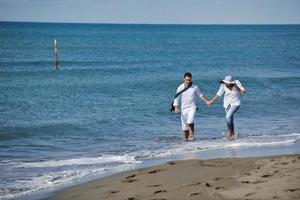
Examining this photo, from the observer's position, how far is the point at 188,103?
48.8 feet

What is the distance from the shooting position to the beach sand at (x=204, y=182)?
26.5ft

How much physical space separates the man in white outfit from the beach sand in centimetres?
425

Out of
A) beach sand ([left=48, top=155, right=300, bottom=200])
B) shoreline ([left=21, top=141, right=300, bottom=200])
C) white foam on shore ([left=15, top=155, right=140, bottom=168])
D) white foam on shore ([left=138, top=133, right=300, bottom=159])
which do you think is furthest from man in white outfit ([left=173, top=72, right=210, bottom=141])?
beach sand ([left=48, top=155, right=300, bottom=200])

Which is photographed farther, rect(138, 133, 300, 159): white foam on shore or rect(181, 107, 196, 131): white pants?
rect(181, 107, 196, 131): white pants

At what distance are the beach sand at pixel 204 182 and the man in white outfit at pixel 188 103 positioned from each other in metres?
4.25

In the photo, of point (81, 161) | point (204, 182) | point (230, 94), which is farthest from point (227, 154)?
point (204, 182)

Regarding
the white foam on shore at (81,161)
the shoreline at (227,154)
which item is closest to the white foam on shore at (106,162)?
the white foam on shore at (81,161)

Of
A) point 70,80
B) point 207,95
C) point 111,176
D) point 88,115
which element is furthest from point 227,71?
point 111,176

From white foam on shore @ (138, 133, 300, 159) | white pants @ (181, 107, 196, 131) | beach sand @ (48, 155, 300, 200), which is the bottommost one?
beach sand @ (48, 155, 300, 200)

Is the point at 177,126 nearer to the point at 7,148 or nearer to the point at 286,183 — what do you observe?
the point at 7,148

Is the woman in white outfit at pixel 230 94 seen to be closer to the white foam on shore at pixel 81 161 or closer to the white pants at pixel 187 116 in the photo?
the white pants at pixel 187 116

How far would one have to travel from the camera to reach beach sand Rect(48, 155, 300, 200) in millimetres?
8087

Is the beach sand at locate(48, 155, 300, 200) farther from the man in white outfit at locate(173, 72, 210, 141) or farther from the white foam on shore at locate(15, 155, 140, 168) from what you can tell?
the man in white outfit at locate(173, 72, 210, 141)

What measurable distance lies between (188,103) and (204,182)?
6087 millimetres
